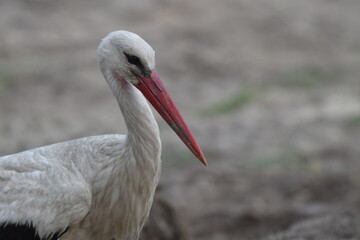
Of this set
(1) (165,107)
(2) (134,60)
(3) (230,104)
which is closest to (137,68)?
(2) (134,60)

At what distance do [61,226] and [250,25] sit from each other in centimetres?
1061

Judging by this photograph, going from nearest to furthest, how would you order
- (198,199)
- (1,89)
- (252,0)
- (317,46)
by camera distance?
(198,199)
(1,89)
(317,46)
(252,0)

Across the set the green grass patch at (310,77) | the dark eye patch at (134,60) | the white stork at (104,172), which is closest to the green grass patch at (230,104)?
the green grass patch at (310,77)

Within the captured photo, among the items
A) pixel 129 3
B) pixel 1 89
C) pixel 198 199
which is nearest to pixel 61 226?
A: pixel 198 199

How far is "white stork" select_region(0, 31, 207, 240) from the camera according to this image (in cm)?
413

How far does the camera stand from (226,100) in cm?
1098

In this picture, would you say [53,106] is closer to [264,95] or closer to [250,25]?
[264,95]

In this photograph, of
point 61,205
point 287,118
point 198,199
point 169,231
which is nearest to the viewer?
point 61,205

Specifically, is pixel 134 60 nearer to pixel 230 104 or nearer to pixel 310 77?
pixel 230 104

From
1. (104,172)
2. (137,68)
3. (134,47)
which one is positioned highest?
(134,47)

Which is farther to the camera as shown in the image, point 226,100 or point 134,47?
point 226,100

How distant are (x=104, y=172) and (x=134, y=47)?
0.80 m

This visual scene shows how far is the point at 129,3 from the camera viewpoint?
14.8 m

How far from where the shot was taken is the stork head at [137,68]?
→ 4.07 metres
